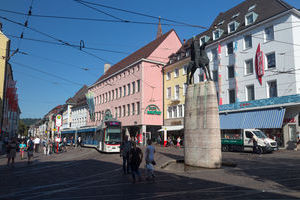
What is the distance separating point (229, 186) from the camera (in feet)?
28.8

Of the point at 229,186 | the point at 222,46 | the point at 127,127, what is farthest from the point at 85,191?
the point at 127,127

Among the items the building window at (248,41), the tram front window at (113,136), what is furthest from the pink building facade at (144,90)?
the building window at (248,41)

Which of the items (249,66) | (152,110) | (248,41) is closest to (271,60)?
(249,66)

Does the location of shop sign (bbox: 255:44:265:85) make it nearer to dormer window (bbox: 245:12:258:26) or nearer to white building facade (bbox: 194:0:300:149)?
white building facade (bbox: 194:0:300:149)

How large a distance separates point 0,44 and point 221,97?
30.0 metres

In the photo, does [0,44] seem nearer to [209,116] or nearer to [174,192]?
[209,116]

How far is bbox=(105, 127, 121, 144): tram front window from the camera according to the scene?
2605 centimetres

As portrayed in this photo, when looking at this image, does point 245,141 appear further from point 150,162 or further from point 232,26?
point 150,162

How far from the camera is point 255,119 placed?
2817 centimetres

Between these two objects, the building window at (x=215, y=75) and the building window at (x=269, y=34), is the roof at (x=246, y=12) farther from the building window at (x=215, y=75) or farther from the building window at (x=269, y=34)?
the building window at (x=215, y=75)

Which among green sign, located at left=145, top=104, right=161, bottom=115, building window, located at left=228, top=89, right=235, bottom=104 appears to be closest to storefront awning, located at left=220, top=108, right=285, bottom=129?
building window, located at left=228, top=89, right=235, bottom=104

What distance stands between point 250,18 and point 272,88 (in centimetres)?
900

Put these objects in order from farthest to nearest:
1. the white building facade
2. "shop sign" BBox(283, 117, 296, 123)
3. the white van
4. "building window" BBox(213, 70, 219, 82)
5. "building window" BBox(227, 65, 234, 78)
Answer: "building window" BBox(213, 70, 219, 82) → "building window" BBox(227, 65, 234, 78) → the white building facade → "shop sign" BBox(283, 117, 296, 123) → the white van

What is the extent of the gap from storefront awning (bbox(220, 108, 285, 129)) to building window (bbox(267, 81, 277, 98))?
175 cm
